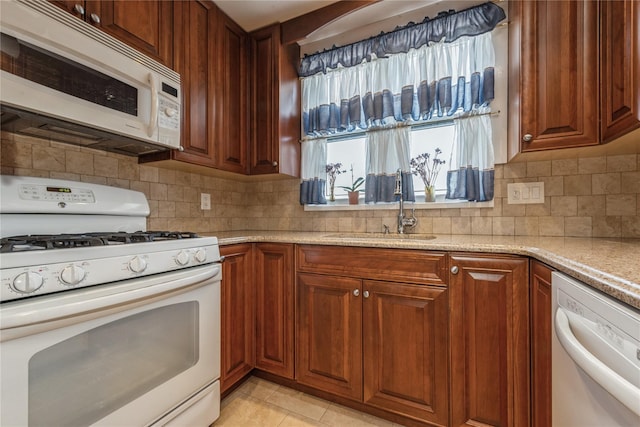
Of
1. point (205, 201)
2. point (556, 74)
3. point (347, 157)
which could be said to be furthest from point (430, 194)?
point (205, 201)

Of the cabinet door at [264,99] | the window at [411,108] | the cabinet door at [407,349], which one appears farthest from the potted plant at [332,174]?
the cabinet door at [407,349]

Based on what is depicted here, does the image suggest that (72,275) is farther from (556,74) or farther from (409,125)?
(556,74)

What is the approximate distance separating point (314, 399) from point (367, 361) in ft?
1.51

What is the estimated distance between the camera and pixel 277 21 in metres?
1.96

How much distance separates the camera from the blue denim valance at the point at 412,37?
1647mm

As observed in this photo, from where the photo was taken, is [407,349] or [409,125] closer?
[407,349]

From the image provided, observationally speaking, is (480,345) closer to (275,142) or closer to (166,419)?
(166,419)

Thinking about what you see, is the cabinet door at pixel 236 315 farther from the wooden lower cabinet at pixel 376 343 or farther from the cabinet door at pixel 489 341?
the cabinet door at pixel 489 341

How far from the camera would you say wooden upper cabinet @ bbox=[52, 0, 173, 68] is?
117cm

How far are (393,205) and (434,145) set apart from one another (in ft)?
1.63

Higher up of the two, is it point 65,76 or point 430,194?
point 65,76

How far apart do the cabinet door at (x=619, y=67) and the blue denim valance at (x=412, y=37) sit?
62 centimetres

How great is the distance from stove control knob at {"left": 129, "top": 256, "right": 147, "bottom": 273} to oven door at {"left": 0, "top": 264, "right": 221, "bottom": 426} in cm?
4

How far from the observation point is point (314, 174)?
215cm
